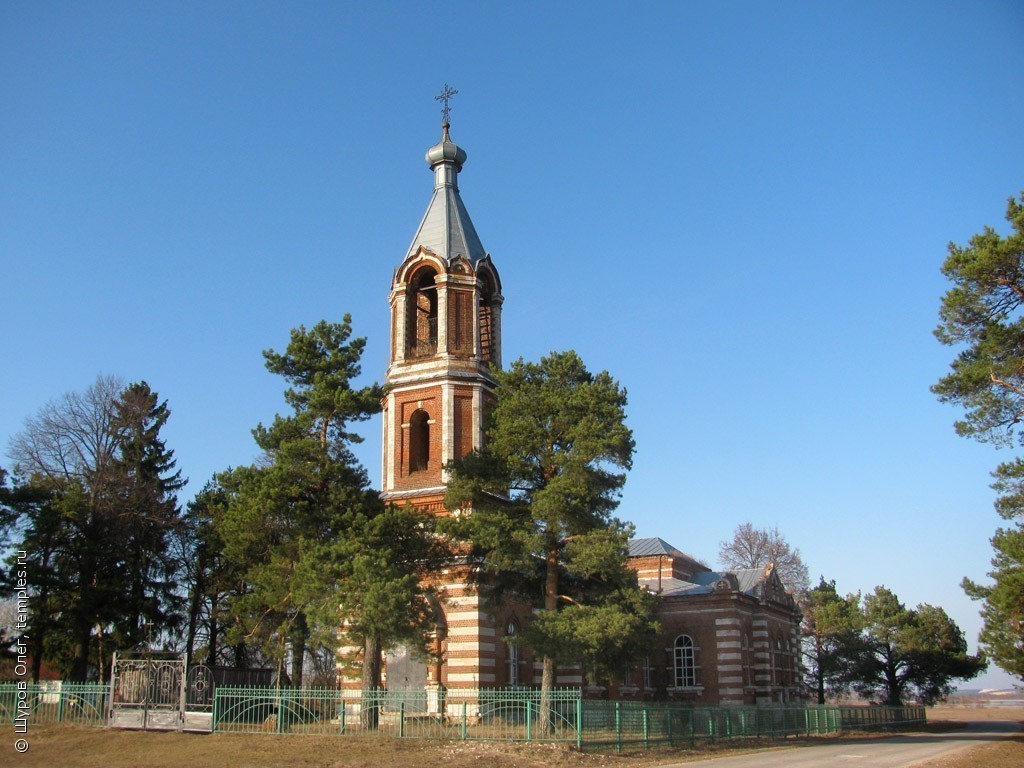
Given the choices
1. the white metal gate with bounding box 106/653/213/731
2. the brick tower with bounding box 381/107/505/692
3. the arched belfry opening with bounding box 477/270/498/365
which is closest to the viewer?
the white metal gate with bounding box 106/653/213/731

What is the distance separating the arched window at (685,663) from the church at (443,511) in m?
0.05

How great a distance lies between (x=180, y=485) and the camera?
133 feet

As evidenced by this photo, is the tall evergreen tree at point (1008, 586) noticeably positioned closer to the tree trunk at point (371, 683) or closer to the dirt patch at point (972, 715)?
the tree trunk at point (371, 683)

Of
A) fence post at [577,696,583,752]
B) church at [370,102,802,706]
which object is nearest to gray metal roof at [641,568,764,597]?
church at [370,102,802,706]

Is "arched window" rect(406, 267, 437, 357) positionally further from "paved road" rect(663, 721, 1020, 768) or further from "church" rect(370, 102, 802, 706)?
"paved road" rect(663, 721, 1020, 768)

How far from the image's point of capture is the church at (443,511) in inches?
1194

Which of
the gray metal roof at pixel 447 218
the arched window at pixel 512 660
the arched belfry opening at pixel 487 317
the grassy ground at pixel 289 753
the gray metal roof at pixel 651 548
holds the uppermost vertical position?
the gray metal roof at pixel 447 218

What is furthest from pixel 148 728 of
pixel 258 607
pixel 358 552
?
pixel 358 552

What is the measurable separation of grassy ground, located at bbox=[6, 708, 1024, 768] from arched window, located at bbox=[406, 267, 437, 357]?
15.8 meters

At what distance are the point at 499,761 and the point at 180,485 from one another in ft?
83.2

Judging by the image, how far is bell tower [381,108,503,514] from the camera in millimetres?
32875

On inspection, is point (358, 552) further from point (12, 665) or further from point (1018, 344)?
point (12, 665)

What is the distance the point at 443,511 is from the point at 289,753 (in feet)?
39.4

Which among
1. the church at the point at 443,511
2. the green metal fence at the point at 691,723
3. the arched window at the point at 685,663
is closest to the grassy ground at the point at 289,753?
the green metal fence at the point at 691,723
